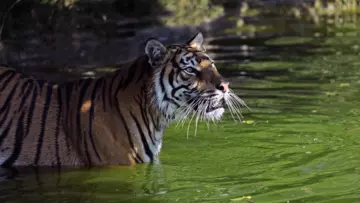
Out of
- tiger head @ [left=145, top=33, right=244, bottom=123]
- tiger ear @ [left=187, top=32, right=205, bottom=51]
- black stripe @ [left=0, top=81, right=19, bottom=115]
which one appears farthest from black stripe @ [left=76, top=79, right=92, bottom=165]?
tiger ear @ [left=187, top=32, right=205, bottom=51]

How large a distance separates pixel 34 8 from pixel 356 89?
23.5 feet

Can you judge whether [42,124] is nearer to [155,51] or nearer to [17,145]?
[17,145]

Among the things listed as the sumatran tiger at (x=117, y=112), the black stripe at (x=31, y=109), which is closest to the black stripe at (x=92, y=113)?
the sumatran tiger at (x=117, y=112)

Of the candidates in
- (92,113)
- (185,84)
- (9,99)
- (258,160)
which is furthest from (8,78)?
(258,160)

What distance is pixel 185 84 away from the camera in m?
6.40

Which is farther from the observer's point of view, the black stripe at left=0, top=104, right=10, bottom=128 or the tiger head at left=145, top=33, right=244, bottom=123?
the black stripe at left=0, top=104, right=10, bottom=128

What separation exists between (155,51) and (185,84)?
360 millimetres

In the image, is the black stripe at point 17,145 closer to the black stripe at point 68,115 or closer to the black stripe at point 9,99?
the black stripe at point 9,99

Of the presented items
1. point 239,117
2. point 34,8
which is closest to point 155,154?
point 239,117

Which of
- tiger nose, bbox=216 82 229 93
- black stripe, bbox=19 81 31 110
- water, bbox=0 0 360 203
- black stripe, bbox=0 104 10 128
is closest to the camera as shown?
water, bbox=0 0 360 203

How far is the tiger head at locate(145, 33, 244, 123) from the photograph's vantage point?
6.33 meters

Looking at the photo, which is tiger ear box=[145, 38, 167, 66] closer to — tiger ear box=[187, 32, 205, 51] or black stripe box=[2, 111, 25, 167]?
tiger ear box=[187, 32, 205, 51]

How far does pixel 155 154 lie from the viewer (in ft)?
22.0

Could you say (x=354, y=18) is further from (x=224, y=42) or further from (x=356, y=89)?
(x=356, y=89)
